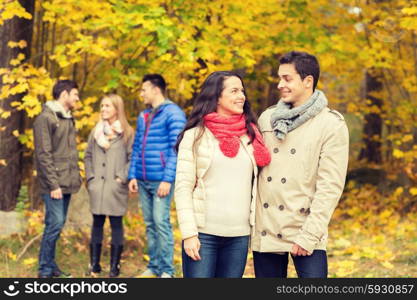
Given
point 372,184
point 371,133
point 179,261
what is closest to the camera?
point 179,261

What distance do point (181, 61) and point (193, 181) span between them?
14.1 feet

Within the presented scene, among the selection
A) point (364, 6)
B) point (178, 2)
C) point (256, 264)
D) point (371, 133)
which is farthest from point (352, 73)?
point (256, 264)

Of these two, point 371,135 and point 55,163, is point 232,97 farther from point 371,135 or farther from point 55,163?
point 371,135

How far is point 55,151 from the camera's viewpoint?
268 inches

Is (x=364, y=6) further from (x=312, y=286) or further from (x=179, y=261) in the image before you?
(x=312, y=286)

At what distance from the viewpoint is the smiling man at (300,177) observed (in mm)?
3654

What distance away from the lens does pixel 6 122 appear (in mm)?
8602

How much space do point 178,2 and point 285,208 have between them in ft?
16.7

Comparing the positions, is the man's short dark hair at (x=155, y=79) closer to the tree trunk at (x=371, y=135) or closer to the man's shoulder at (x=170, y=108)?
the man's shoulder at (x=170, y=108)

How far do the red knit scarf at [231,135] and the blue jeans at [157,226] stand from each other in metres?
2.94

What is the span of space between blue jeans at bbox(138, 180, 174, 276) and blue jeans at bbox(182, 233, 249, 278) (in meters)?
2.91

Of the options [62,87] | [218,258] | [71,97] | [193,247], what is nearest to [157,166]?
[71,97]

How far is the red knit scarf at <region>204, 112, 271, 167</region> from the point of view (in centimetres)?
377

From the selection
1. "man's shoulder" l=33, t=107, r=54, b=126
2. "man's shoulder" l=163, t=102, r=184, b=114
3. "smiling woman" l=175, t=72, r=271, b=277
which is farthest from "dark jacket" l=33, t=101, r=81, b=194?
"smiling woman" l=175, t=72, r=271, b=277
